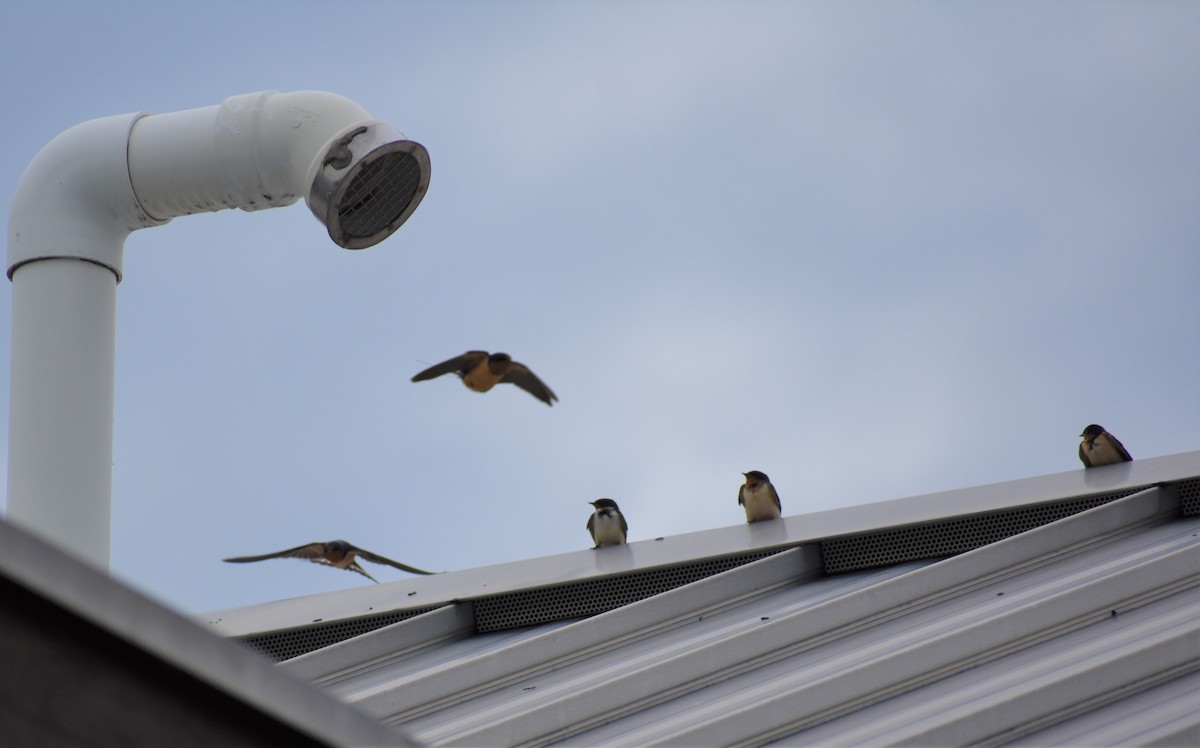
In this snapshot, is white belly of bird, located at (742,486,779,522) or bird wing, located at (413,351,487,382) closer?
white belly of bird, located at (742,486,779,522)

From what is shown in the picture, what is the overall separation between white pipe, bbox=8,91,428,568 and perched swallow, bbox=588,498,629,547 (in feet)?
7.21

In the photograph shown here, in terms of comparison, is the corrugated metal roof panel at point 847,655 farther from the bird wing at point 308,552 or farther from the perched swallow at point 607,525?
the bird wing at point 308,552

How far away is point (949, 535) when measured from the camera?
5.68 m

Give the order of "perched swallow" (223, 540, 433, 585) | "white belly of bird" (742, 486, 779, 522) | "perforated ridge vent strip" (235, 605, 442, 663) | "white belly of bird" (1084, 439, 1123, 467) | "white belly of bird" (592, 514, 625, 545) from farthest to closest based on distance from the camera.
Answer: "perched swallow" (223, 540, 433, 585)
"white belly of bird" (592, 514, 625, 545)
"white belly of bird" (1084, 439, 1123, 467)
"white belly of bird" (742, 486, 779, 522)
"perforated ridge vent strip" (235, 605, 442, 663)

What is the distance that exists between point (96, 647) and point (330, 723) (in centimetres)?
33

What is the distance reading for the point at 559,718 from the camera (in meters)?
4.15

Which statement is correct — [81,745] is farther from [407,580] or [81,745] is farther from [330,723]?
[407,580]

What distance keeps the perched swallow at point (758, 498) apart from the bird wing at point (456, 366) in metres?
1.48

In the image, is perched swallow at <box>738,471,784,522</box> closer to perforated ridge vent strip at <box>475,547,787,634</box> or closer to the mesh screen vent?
perforated ridge vent strip at <box>475,547,787,634</box>

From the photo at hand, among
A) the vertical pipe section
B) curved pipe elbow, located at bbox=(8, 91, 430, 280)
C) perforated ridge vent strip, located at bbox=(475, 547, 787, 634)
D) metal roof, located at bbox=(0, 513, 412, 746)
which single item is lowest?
metal roof, located at bbox=(0, 513, 412, 746)

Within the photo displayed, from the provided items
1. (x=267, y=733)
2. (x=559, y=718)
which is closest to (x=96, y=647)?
(x=267, y=733)

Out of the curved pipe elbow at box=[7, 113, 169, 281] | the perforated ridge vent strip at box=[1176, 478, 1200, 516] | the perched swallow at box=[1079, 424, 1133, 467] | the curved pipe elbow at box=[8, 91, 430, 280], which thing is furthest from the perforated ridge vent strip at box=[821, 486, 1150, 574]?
the curved pipe elbow at box=[7, 113, 169, 281]

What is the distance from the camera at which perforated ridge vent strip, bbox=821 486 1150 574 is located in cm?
564

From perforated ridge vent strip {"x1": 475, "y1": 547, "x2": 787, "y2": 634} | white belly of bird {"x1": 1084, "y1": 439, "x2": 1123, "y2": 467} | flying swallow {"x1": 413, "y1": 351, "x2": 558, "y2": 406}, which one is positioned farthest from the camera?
flying swallow {"x1": 413, "y1": 351, "x2": 558, "y2": 406}
